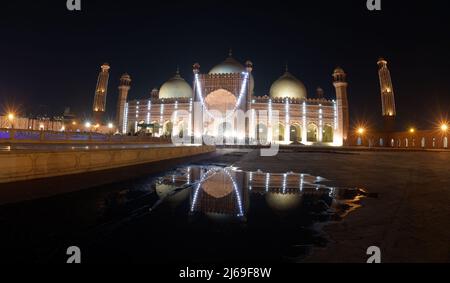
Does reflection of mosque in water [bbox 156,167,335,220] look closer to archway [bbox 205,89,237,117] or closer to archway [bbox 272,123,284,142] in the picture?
archway [bbox 205,89,237,117]

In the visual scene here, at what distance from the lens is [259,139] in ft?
153

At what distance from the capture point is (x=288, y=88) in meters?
50.5

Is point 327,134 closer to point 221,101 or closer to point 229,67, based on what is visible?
point 221,101

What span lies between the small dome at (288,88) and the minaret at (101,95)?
31.4m

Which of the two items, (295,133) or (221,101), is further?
(295,133)

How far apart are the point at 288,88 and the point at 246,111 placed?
11736mm

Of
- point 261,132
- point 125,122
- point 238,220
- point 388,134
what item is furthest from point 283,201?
point 125,122

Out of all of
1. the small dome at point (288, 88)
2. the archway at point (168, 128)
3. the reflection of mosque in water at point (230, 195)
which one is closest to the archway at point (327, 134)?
the small dome at point (288, 88)

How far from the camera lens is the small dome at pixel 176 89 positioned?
176 feet

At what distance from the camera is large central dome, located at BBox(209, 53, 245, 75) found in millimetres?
47959

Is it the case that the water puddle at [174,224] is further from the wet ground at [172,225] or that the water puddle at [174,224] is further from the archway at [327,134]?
the archway at [327,134]

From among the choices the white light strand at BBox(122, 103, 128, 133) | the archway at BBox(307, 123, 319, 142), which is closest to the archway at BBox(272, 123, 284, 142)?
the archway at BBox(307, 123, 319, 142)

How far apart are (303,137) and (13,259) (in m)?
46.8
